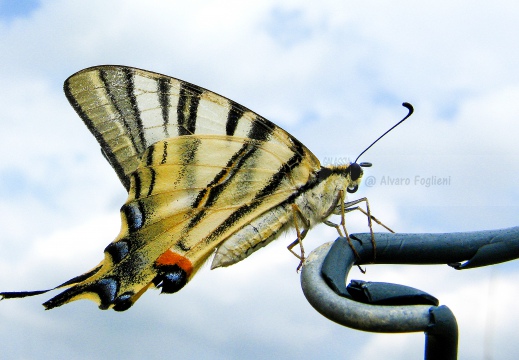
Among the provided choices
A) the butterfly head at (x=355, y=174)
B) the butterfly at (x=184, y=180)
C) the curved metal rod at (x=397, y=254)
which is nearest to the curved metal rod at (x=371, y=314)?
the curved metal rod at (x=397, y=254)

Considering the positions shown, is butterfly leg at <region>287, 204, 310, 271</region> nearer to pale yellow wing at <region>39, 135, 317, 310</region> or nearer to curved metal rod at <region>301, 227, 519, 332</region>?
pale yellow wing at <region>39, 135, 317, 310</region>

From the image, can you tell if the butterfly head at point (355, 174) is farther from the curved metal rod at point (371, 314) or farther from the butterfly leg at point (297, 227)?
the curved metal rod at point (371, 314)

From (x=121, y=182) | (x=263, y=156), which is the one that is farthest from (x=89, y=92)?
(x=263, y=156)

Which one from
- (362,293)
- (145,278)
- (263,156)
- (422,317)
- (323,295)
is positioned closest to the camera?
(422,317)

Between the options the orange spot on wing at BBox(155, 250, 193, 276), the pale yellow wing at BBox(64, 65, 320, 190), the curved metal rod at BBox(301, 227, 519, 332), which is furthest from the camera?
the pale yellow wing at BBox(64, 65, 320, 190)

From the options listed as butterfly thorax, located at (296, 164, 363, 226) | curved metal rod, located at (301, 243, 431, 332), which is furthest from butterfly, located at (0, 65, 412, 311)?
curved metal rod, located at (301, 243, 431, 332)

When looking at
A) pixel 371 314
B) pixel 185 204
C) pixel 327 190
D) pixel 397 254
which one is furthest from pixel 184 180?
pixel 371 314

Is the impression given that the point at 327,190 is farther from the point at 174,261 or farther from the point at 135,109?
the point at 135,109

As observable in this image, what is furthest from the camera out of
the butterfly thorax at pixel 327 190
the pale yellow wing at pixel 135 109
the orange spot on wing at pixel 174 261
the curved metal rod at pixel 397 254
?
the pale yellow wing at pixel 135 109

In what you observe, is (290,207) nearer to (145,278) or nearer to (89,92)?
(145,278)
